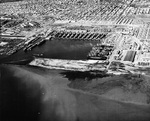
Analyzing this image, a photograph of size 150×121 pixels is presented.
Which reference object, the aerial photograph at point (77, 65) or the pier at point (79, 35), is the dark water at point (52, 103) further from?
the pier at point (79, 35)

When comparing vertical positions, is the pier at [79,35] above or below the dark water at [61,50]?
above

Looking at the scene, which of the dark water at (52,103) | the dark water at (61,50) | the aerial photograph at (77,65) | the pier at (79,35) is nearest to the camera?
the dark water at (52,103)

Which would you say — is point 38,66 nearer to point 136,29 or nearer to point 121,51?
point 121,51

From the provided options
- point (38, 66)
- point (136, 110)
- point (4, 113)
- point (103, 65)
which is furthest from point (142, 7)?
point (4, 113)

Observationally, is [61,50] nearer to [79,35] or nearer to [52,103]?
[79,35]

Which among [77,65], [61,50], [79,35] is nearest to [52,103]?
[77,65]

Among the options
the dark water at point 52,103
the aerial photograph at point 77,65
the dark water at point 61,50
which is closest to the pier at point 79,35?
the aerial photograph at point 77,65

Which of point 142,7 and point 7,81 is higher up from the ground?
point 142,7
